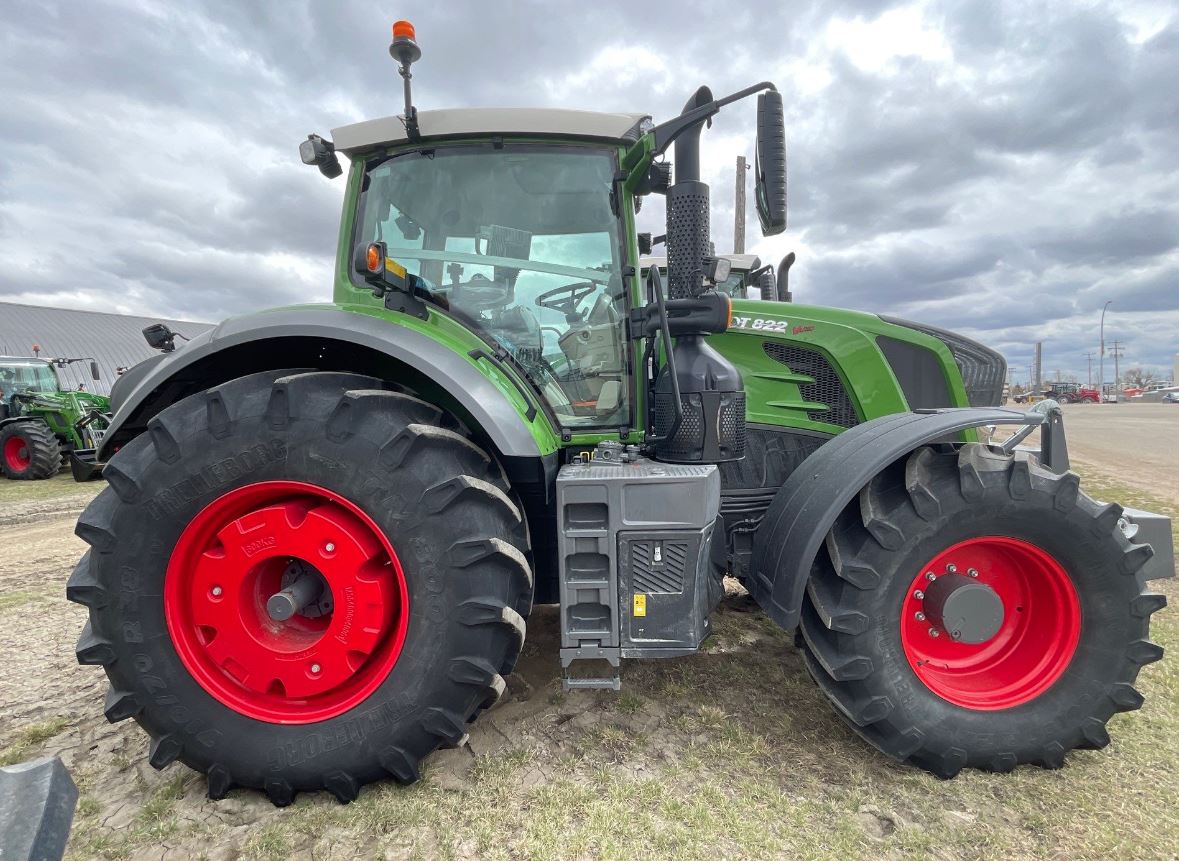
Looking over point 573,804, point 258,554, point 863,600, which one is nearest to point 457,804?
point 573,804

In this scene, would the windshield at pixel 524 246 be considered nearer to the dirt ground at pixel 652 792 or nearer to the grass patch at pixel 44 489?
the dirt ground at pixel 652 792

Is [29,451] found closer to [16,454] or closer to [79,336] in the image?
[16,454]

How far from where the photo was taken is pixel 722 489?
2.72 meters

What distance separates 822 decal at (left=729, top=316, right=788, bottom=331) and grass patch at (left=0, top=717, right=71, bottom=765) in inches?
123

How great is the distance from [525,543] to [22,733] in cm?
208

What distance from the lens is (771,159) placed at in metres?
2.01

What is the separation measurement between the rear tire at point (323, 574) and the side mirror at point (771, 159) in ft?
4.29

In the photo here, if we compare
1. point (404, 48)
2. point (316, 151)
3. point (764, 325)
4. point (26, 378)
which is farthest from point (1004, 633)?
point (26, 378)

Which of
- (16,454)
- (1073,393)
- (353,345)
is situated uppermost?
(353,345)

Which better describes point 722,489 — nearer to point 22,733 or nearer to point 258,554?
point 258,554

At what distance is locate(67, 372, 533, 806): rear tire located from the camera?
187cm

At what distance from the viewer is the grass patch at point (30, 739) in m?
2.20

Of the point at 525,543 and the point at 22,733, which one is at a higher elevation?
the point at 525,543

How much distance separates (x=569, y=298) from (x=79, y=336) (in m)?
36.9
